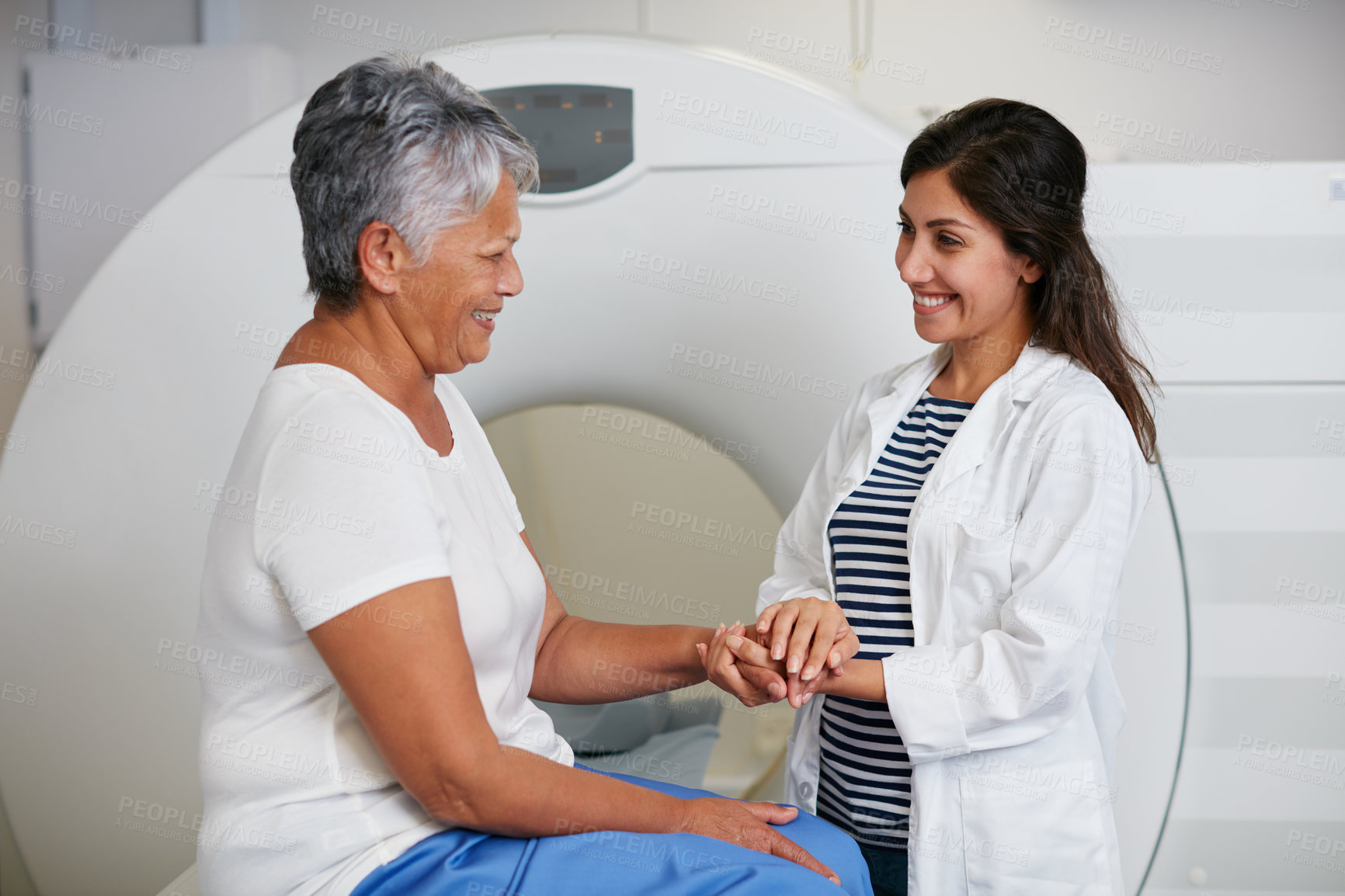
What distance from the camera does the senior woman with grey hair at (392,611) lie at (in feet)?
2.74

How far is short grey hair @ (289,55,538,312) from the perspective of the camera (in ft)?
3.01

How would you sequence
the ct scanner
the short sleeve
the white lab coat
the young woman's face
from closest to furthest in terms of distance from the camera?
the short sleeve < the white lab coat < the young woman's face < the ct scanner

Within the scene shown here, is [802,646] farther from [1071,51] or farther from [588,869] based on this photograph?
[1071,51]

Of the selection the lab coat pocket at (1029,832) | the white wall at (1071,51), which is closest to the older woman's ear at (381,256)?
the lab coat pocket at (1029,832)

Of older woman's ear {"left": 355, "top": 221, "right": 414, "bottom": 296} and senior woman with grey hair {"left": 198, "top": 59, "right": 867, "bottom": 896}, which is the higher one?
older woman's ear {"left": 355, "top": 221, "right": 414, "bottom": 296}

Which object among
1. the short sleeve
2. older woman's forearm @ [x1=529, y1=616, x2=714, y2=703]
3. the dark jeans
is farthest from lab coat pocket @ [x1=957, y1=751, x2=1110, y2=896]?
the short sleeve

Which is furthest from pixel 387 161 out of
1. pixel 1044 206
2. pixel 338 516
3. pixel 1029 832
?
pixel 1029 832

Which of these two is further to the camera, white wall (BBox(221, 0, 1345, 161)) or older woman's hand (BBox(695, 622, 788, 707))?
white wall (BBox(221, 0, 1345, 161))

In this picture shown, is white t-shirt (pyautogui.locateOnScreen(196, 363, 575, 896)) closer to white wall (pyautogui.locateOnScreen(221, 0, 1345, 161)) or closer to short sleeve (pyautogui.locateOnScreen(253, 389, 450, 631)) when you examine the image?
short sleeve (pyautogui.locateOnScreen(253, 389, 450, 631))

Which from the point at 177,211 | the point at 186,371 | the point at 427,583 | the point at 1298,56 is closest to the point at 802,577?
the point at 427,583

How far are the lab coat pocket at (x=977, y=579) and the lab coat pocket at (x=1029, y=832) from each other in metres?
0.15

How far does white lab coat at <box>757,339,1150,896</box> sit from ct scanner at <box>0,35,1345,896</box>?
1.26ft

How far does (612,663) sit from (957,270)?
62 cm

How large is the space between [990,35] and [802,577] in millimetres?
1634
